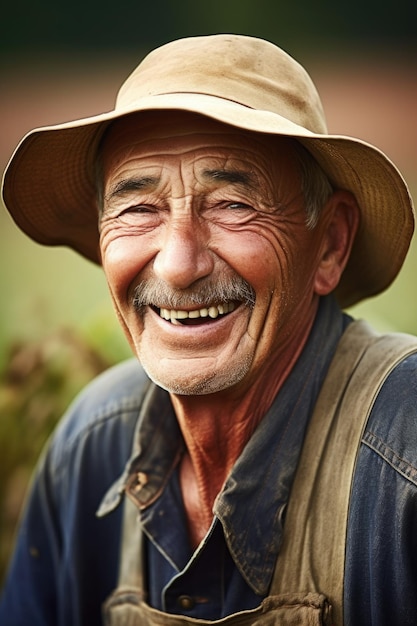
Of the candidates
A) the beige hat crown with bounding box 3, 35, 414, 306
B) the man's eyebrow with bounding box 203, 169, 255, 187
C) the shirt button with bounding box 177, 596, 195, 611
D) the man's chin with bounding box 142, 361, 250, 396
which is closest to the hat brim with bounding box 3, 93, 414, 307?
the beige hat crown with bounding box 3, 35, 414, 306

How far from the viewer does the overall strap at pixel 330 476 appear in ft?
7.16

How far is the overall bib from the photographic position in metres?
2.17

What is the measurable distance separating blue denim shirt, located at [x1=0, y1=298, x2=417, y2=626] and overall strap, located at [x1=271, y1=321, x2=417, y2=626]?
0.03m

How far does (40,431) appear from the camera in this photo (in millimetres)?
4328

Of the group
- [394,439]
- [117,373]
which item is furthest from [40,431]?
[394,439]

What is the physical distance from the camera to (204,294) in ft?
7.18

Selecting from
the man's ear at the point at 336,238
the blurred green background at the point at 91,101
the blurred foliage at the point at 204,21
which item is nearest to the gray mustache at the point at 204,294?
the man's ear at the point at 336,238

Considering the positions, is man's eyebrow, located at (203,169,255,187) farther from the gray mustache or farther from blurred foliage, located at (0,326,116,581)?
blurred foliage, located at (0,326,116,581)

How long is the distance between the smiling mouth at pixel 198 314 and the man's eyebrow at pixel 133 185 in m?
0.33

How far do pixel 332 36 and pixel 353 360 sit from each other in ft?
8.02

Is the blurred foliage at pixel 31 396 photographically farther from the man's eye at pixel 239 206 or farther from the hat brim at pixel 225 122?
the man's eye at pixel 239 206

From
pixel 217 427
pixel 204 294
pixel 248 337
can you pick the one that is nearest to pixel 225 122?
pixel 204 294

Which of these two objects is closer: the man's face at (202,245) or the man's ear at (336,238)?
the man's face at (202,245)

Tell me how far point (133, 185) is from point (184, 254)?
261 millimetres
